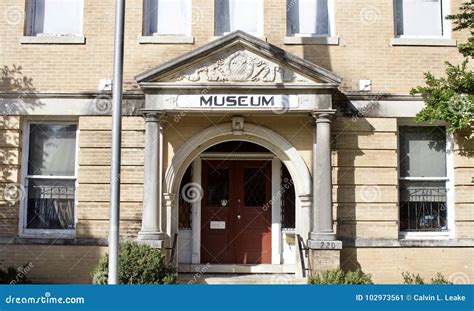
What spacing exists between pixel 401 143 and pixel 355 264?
9.13ft

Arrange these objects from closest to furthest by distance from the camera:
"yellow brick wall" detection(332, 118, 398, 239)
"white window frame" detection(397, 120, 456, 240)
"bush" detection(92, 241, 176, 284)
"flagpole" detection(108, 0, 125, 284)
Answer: "flagpole" detection(108, 0, 125, 284) → "bush" detection(92, 241, 176, 284) → "yellow brick wall" detection(332, 118, 398, 239) → "white window frame" detection(397, 120, 456, 240)

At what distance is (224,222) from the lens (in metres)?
12.8

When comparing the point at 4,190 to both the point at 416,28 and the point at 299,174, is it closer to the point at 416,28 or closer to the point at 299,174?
the point at 299,174

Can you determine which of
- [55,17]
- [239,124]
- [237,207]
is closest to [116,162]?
[239,124]

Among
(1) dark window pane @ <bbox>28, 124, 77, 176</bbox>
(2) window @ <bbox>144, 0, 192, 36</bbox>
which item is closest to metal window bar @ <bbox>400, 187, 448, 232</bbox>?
(2) window @ <bbox>144, 0, 192, 36</bbox>

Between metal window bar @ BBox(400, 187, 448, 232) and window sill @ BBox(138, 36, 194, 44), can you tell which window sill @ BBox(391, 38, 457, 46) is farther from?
window sill @ BBox(138, 36, 194, 44)

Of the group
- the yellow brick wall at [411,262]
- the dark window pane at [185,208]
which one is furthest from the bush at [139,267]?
the yellow brick wall at [411,262]

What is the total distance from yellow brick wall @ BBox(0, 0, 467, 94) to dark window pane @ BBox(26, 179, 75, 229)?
6.57 ft

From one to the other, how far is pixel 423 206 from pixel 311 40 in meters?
4.23

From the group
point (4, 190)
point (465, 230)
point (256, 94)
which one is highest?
point (256, 94)

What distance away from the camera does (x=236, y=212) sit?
12.9 m

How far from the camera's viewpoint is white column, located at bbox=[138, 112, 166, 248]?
1088 cm

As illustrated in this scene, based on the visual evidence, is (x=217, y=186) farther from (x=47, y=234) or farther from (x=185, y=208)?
(x=47, y=234)

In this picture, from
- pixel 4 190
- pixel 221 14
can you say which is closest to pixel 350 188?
pixel 221 14
